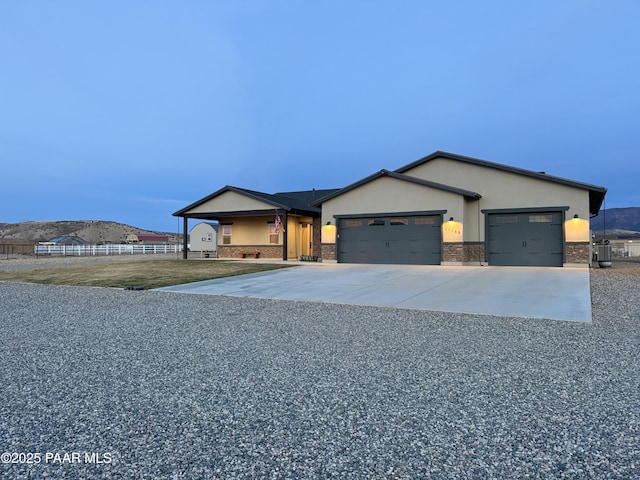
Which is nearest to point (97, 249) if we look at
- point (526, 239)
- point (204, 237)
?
point (204, 237)

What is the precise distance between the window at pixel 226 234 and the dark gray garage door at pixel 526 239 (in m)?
17.0

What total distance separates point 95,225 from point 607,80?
134 metres

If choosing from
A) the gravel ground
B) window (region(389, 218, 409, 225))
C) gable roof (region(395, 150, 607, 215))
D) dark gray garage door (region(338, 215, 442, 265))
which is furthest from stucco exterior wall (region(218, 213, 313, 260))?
the gravel ground

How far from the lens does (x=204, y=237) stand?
1033 inches

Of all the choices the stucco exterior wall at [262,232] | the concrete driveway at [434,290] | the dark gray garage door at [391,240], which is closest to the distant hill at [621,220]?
the stucco exterior wall at [262,232]

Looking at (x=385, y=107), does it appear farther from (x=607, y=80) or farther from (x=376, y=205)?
(x=376, y=205)

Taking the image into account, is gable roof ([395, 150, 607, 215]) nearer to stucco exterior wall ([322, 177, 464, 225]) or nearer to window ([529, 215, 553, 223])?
window ([529, 215, 553, 223])

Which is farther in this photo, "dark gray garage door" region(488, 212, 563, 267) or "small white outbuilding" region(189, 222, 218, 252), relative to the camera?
"small white outbuilding" region(189, 222, 218, 252)

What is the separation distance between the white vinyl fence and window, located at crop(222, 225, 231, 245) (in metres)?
14.5

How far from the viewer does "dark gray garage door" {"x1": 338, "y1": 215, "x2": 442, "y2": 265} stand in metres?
18.3

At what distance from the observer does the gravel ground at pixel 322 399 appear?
2297mm

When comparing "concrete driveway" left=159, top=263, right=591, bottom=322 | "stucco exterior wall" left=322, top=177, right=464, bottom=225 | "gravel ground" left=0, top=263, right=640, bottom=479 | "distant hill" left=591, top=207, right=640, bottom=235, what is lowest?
"gravel ground" left=0, top=263, right=640, bottom=479

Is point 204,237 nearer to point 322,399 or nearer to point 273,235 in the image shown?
point 273,235

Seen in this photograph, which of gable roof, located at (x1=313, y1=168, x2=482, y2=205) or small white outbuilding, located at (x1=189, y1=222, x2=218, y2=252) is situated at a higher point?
gable roof, located at (x1=313, y1=168, x2=482, y2=205)
